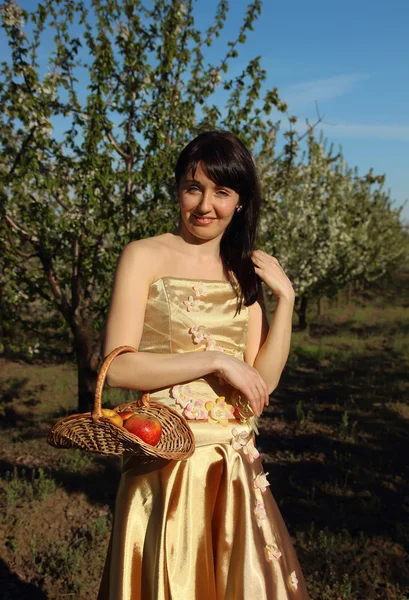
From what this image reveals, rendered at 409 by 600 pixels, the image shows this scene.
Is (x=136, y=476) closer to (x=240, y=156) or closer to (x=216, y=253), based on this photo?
(x=216, y=253)

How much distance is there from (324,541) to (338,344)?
9047mm

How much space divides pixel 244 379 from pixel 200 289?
35cm

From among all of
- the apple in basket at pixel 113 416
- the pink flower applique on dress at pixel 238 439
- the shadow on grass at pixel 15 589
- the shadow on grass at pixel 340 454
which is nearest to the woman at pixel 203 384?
the pink flower applique on dress at pixel 238 439

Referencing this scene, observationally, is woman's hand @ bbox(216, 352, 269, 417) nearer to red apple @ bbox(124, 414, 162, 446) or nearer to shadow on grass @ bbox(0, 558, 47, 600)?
red apple @ bbox(124, 414, 162, 446)

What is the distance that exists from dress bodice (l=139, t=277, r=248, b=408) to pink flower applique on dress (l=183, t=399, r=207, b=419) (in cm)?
4

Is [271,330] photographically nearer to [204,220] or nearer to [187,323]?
[187,323]

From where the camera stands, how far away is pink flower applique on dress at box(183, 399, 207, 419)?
6.05 feet

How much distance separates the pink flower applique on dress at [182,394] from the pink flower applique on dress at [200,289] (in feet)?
1.03

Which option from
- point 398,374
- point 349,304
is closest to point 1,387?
point 398,374

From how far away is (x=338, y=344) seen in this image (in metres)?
12.6

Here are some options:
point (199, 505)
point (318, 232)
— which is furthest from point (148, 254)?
point (318, 232)

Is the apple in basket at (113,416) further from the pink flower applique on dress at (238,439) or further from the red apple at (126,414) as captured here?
the pink flower applique on dress at (238,439)

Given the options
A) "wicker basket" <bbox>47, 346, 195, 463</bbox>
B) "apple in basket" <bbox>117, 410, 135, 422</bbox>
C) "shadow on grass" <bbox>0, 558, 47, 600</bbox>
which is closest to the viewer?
"wicker basket" <bbox>47, 346, 195, 463</bbox>

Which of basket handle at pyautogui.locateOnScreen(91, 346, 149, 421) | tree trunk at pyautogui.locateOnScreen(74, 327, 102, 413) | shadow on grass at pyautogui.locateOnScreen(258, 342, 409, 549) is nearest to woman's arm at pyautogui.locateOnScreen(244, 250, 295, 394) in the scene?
basket handle at pyautogui.locateOnScreen(91, 346, 149, 421)
